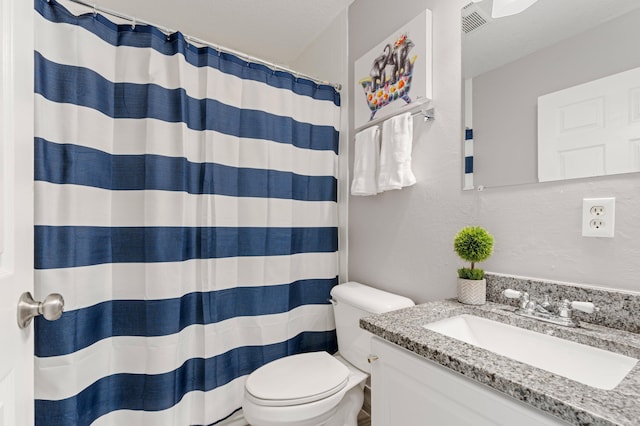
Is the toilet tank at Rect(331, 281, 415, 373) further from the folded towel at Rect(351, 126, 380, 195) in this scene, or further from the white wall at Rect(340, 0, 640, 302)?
the folded towel at Rect(351, 126, 380, 195)

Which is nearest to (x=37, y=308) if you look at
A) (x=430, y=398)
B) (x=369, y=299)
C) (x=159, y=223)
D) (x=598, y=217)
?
(x=159, y=223)

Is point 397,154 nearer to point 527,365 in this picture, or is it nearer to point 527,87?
point 527,87

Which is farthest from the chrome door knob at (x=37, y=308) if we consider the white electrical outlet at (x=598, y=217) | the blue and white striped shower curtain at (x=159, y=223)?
the white electrical outlet at (x=598, y=217)

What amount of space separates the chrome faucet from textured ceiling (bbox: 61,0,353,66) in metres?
1.79

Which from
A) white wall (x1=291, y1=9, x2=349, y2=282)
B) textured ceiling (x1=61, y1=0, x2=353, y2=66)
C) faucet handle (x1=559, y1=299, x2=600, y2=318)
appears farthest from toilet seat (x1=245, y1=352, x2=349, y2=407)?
textured ceiling (x1=61, y1=0, x2=353, y2=66)

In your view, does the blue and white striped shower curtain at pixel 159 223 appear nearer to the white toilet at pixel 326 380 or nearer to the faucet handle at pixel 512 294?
the white toilet at pixel 326 380

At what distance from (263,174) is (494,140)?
105 centimetres

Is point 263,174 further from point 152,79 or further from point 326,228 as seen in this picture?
point 152,79

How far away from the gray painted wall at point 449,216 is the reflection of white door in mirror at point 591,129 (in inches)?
1.6

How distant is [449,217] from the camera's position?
120cm

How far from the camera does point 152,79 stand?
1249mm

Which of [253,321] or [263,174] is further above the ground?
[263,174]

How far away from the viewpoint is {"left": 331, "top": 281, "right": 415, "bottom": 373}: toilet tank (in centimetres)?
128

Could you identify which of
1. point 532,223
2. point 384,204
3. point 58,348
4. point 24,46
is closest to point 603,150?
point 532,223
